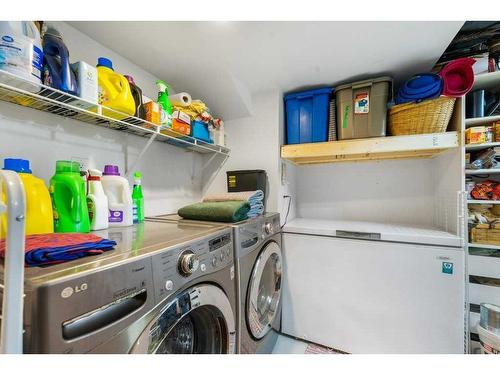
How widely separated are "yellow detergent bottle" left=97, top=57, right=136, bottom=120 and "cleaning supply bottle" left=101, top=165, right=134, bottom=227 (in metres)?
0.34

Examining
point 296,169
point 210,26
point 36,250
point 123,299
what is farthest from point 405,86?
point 36,250

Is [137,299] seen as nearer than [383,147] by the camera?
Yes

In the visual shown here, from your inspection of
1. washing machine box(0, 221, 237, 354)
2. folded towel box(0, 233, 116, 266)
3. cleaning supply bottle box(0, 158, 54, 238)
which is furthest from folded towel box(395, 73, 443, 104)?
cleaning supply bottle box(0, 158, 54, 238)

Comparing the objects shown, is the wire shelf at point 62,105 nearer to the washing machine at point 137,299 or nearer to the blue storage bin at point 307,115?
Answer: the washing machine at point 137,299

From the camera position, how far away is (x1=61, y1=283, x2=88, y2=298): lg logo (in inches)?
18.6

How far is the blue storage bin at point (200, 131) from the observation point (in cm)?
165

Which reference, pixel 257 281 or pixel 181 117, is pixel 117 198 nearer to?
pixel 181 117

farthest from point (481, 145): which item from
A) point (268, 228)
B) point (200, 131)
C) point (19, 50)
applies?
point (19, 50)

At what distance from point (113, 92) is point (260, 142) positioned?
3.99 feet

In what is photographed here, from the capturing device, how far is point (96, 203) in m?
1.09

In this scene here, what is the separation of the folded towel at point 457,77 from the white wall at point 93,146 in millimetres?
2076

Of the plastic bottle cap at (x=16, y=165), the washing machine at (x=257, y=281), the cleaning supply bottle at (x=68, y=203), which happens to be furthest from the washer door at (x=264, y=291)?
the plastic bottle cap at (x=16, y=165)

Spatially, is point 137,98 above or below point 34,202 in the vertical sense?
above
